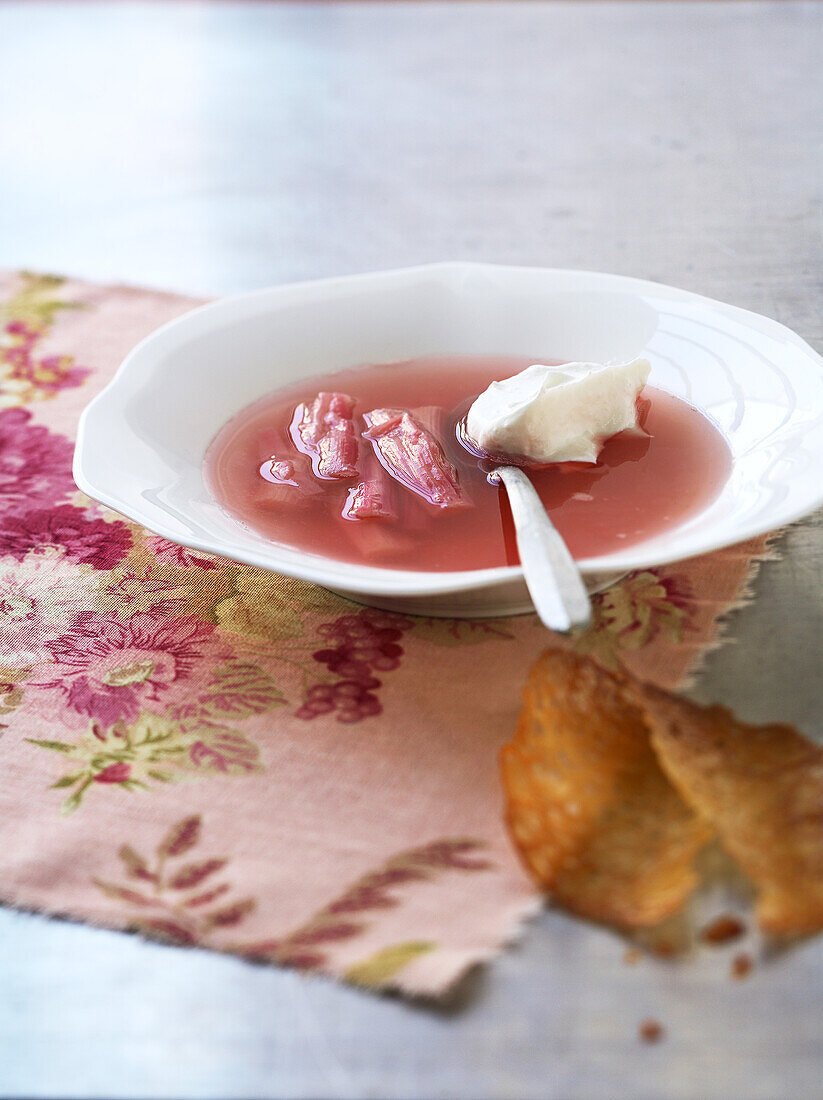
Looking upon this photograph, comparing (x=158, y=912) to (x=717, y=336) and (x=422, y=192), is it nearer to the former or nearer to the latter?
(x=717, y=336)

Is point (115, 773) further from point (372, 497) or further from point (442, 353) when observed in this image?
point (442, 353)

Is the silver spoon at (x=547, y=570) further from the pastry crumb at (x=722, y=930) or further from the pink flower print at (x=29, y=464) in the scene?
the pink flower print at (x=29, y=464)

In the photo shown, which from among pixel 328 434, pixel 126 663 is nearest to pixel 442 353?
pixel 328 434

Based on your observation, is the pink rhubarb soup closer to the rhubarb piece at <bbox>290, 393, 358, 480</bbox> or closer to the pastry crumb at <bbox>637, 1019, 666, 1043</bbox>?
the rhubarb piece at <bbox>290, 393, 358, 480</bbox>

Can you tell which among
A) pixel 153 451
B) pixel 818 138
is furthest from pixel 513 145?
pixel 153 451

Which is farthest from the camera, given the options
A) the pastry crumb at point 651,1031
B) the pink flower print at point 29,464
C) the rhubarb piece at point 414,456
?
the pink flower print at point 29,464

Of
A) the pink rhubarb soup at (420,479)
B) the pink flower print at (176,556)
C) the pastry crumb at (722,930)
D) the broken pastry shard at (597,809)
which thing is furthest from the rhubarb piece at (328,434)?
the pastry crumb at (722,930)

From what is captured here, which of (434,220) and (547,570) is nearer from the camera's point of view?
(547,570)
